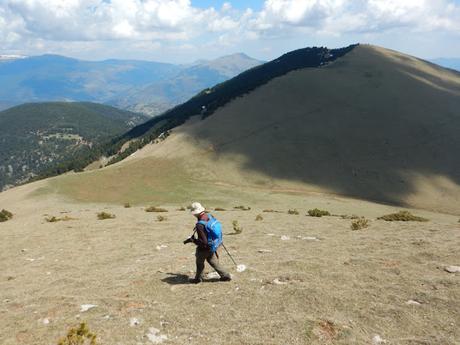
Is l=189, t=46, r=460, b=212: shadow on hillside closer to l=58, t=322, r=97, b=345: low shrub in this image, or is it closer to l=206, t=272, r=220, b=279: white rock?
l=206, t=272, r=220, b=279: white rock

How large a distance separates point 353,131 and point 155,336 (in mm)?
82278

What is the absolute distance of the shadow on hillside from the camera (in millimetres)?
68750

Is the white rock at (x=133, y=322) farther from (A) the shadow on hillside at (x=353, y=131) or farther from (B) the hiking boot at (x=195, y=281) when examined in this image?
(A) the shadow on hillside at (x=353, y=131)

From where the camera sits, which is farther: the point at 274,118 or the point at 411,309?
the point at 274,118

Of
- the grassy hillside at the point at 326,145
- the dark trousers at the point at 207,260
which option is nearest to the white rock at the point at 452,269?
the dark trousers at the point at 207,260

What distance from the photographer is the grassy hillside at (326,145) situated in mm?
64688

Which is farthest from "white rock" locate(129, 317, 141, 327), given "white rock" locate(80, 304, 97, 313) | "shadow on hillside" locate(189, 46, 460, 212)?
"shadow on hillside" locate(189, 46, 460, 212)

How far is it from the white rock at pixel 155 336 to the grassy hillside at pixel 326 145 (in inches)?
1731

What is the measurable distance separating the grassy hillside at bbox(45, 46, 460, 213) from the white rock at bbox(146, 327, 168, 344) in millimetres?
43963

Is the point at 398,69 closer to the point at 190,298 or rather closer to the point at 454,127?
the point at 454,127

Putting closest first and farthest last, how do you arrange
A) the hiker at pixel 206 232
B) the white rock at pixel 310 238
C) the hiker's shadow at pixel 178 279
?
1. the hiker at pixel 206 232
2. the hiker's shadow at pixel 178 279
3. the white rock at pixel 310 238

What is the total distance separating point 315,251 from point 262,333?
8.68 m

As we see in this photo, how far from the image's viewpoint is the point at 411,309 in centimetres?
1151

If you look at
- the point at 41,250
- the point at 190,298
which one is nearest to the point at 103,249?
the point at 41,250
